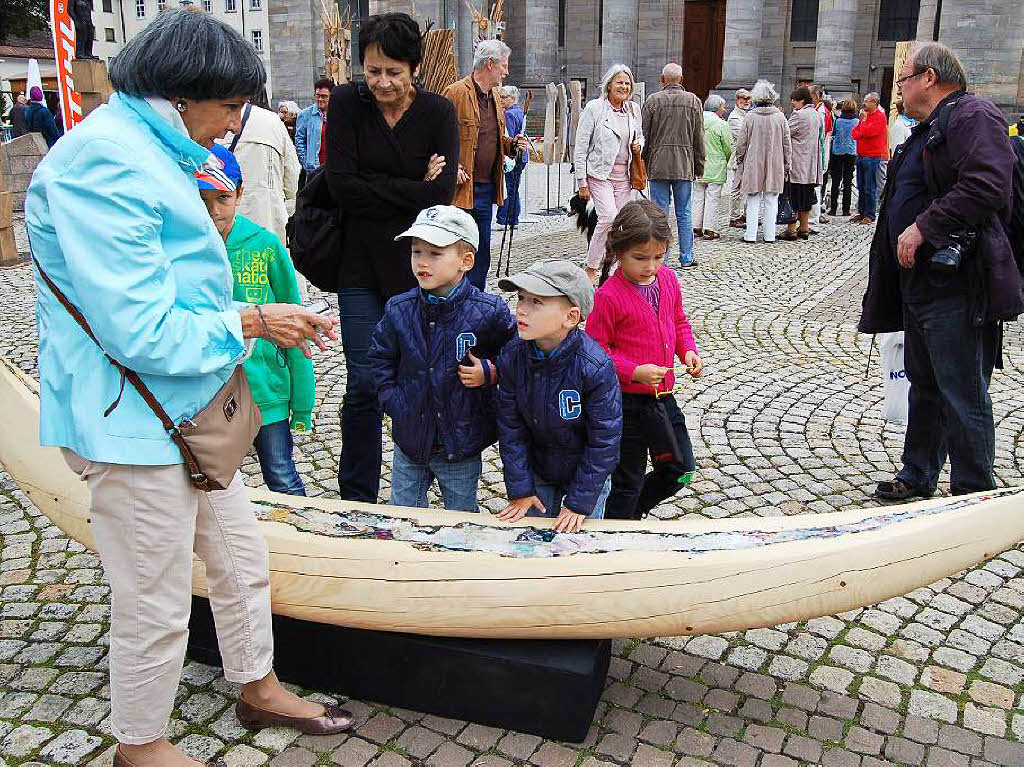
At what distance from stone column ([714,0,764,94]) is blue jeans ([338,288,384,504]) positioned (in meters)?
26.0

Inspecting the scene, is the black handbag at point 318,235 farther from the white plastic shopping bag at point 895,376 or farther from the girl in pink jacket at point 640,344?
the white plastic shopping bag at point 895,376

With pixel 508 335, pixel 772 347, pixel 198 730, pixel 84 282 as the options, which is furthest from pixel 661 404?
pixel 772 347

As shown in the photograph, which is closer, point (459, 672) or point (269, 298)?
point (459, 672)

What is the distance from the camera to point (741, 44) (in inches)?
1092

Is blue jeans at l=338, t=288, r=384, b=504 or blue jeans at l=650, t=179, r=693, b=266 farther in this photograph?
blue jeans at l=650, t=179, r=693, b=266

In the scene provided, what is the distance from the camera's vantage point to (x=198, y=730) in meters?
2.76

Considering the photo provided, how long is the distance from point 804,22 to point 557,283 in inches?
1334

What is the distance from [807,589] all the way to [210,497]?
161 cm

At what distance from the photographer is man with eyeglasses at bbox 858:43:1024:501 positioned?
12.3 ft

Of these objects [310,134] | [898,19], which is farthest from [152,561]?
[898,19]

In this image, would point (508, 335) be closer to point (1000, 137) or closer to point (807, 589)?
point (807, 589)

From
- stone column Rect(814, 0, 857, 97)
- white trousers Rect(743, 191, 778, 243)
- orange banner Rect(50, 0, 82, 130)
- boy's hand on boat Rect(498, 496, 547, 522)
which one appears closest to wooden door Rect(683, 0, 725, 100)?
stone column Rect(814, 0, 857, 97)

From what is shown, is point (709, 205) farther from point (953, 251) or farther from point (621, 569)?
point (621, 569)

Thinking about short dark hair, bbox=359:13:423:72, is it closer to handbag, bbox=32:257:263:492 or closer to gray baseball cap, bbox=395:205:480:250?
gray baseball cap, bbox=395:205:480:250
